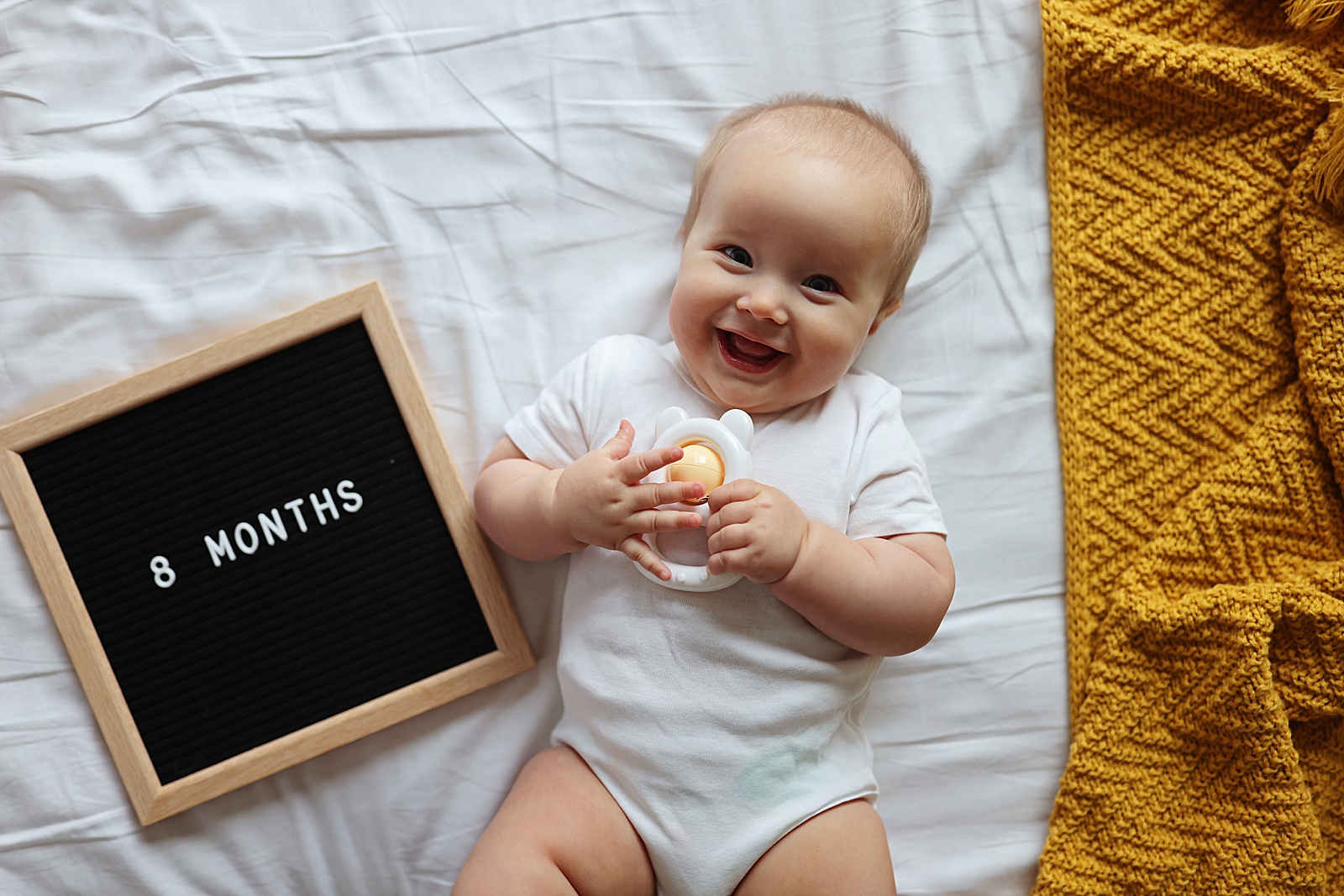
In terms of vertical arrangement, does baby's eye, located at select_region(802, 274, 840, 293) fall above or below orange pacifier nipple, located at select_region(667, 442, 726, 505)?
above

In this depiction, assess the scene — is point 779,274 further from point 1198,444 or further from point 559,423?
point 1198,444

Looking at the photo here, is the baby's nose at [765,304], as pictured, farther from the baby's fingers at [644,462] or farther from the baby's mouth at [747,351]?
the baby's fingers at [644,462]

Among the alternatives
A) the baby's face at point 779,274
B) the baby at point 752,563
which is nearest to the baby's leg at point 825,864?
the baby at point 752,563

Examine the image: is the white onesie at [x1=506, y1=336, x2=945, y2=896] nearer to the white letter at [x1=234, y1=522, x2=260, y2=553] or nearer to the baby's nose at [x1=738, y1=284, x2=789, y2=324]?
the baby's nose at [x1=738, y1=284, x2=789, y2=324]

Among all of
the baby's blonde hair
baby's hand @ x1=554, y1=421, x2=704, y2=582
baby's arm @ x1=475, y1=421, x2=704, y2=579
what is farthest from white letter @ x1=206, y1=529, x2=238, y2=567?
the baby's blonde hair

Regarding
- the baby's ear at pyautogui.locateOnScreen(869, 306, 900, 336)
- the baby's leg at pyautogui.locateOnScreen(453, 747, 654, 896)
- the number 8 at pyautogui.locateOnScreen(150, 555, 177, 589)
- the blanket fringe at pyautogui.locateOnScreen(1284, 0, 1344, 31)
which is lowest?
the baby's leg at pyautogui.locateOnScreen(453, 747, 654, 896)

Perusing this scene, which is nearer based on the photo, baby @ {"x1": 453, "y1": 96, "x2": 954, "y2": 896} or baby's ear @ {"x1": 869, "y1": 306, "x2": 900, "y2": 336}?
baby @ {"x1": 453, "y1": 96, "x2": 954, "y2": 896}

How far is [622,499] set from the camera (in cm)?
95

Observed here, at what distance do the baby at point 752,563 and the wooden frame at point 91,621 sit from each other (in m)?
0.07

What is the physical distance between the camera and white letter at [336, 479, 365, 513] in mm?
1094

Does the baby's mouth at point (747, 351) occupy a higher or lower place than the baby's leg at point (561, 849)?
higher

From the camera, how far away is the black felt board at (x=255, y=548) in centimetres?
108

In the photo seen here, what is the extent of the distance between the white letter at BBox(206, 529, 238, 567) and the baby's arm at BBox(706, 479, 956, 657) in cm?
55

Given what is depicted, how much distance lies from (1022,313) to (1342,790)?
656 mm
